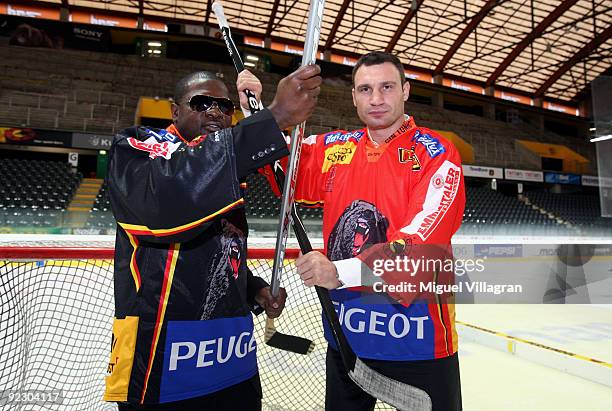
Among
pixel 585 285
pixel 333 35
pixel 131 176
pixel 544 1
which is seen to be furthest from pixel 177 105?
pixel 544 1

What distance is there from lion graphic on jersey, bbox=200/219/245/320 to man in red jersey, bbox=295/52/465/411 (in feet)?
1.18

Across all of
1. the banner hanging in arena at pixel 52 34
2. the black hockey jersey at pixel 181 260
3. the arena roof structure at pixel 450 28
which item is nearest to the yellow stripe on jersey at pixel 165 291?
the black hockey jersey at pixel 181 260

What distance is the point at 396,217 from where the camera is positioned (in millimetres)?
1435

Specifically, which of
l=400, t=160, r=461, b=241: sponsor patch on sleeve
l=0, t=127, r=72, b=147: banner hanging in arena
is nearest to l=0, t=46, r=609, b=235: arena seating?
l=0, t=127, r=72, b=147: banner hanging in arena

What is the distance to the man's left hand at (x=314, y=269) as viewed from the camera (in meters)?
1.17

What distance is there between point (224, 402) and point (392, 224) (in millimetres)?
757

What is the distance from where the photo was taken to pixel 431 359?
4.58ft

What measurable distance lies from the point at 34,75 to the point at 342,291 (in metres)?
18.1

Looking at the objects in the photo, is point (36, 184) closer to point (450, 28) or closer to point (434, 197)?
point (434, 197)

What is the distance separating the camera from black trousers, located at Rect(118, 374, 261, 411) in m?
1.08

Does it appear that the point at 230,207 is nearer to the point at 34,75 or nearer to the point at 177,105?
the point at 177,105

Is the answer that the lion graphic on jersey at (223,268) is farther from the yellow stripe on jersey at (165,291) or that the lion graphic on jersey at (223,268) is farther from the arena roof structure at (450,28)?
the arena roof structure at (450,28)

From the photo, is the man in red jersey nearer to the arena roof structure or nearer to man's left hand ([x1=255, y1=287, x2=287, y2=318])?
man's left hand ([x1=255, y1=287, x2=287, y2=318])

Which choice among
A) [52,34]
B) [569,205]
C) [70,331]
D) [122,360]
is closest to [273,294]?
[122,360]
